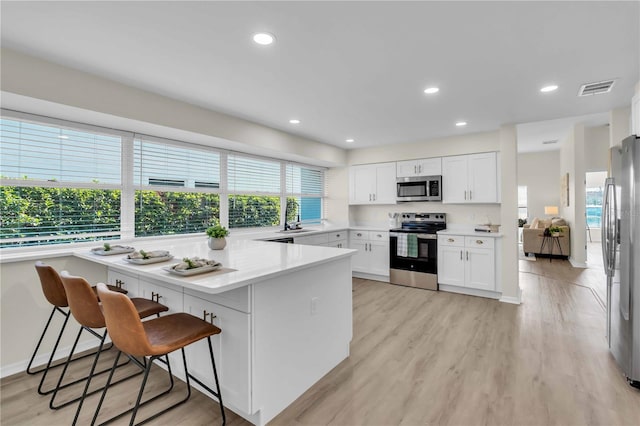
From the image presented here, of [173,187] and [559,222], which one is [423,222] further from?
[559,222]

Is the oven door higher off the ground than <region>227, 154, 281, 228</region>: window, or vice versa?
<region>227, 154, 281, 228</region>: window

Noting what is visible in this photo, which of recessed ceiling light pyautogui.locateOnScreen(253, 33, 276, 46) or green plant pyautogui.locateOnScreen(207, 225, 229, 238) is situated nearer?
recessed ceiling light pyautogui.locateOnScreen(253, 33, 276, 46)

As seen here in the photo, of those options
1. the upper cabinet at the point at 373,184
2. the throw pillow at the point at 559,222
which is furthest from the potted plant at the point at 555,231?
the upper cabinet at the point at 373,184

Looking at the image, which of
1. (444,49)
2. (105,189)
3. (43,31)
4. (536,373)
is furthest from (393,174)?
(43,31)

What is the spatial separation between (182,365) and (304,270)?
1.15 m

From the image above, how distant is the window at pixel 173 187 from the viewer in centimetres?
343

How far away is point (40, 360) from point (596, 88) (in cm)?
557

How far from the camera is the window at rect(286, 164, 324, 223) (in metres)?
5.45

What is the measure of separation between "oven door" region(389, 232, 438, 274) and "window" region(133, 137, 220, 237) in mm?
2840

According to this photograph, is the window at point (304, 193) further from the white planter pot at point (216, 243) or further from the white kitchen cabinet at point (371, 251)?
the white planter pot at point (216, 243)

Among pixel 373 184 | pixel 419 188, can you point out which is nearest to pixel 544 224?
pixel 419 188

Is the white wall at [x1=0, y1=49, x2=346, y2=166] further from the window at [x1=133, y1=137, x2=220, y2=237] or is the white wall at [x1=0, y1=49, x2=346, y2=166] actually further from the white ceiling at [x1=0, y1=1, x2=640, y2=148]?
the window at [x1=133, y1=137, x2=220, y2=237]

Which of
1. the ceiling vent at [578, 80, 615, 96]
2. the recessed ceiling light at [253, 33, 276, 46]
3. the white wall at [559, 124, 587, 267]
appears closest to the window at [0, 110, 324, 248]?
the recessed ceiling light at [253, 33, 276, 46]

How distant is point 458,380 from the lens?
2.31 meters
